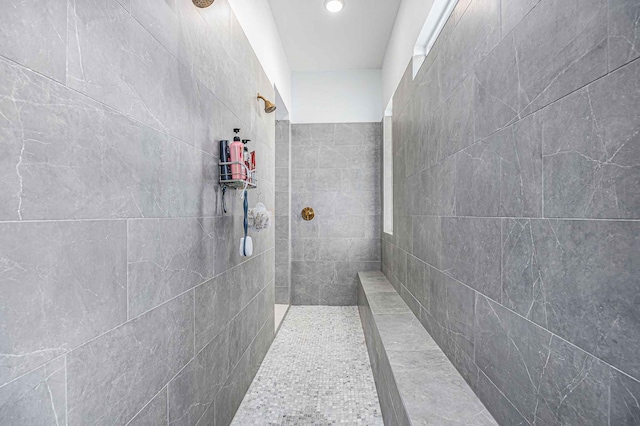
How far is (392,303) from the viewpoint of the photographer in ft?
9.59

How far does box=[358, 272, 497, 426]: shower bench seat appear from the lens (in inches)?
52.4

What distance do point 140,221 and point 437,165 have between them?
61.8 inches

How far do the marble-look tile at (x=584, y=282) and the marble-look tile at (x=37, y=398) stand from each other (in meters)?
1.20

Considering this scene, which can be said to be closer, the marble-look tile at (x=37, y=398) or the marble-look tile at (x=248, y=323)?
the marble-look tile at (x=37, y=398)

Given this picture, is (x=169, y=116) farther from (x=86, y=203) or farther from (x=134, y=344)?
(x=134, y=344)

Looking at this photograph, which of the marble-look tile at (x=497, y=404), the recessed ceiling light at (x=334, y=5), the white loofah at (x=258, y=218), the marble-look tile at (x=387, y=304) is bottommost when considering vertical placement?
the marble-look tile at (x=387, y=304)

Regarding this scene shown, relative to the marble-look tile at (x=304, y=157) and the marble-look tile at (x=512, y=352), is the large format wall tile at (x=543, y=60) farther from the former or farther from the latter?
the marble-look tile at (x=304, y=157)

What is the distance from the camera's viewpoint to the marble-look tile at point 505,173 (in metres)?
1.04

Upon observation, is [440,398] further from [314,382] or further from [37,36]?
[37,36]

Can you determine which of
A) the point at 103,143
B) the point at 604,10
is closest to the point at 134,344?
the point at 103,143

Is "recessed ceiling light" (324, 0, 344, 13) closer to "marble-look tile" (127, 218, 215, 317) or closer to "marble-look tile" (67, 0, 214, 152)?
"marble-look tile" (67, 0, 214, 152)

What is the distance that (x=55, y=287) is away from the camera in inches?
30.8

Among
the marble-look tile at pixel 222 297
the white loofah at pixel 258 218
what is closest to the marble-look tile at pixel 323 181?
the marble-look tile at pixel 222 297

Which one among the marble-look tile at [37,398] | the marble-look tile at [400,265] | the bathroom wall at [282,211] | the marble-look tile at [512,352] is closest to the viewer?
the marble-look tile at [37,398]
